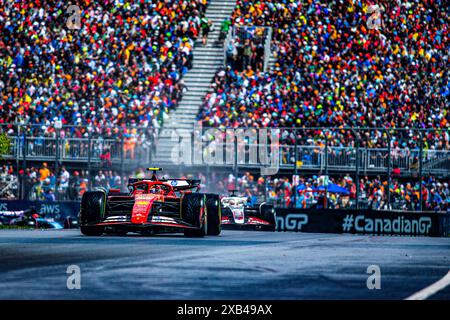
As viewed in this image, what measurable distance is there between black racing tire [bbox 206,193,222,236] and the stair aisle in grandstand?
590 inches

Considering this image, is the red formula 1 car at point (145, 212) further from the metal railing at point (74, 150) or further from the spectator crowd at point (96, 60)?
the spectator crowd at point (96, 60)

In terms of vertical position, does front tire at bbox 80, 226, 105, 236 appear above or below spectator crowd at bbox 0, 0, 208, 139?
below

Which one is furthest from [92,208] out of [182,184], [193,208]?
[182,184]

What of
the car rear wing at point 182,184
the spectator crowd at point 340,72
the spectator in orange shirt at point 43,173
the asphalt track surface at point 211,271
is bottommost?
the asphalt track surface at point 211,271

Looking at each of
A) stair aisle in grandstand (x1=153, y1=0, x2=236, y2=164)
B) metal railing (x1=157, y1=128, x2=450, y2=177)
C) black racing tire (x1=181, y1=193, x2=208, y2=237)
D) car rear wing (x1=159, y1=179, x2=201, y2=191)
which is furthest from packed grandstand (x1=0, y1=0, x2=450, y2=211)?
black racing tire (x1=181, y1=193, x2=208, y2=237)

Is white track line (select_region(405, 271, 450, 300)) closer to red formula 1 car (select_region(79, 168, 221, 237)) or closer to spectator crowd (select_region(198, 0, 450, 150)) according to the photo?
red formula 1 car (select_region(79, 168, 221, 237))

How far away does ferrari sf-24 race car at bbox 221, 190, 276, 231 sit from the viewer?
28703 millimetres

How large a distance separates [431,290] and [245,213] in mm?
19790

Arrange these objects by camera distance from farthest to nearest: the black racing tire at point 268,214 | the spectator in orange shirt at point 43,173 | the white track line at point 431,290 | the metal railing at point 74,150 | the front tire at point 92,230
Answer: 1. the spectator in orange shirt at point 43,173
2. the metal railing at point 74,150
3. the black racing tire at point 268,214
4. the front tire at point 92,230
5. the white track line at point 431,290

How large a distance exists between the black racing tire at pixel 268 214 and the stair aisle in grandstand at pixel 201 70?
815 cm

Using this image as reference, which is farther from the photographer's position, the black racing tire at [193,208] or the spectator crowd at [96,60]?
the spectator crowd at [96,60]

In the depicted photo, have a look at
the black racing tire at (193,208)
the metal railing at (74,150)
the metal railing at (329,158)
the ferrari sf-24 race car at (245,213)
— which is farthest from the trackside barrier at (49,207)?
the black racing tire at (193,208)

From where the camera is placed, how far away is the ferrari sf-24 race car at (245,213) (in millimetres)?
28703
